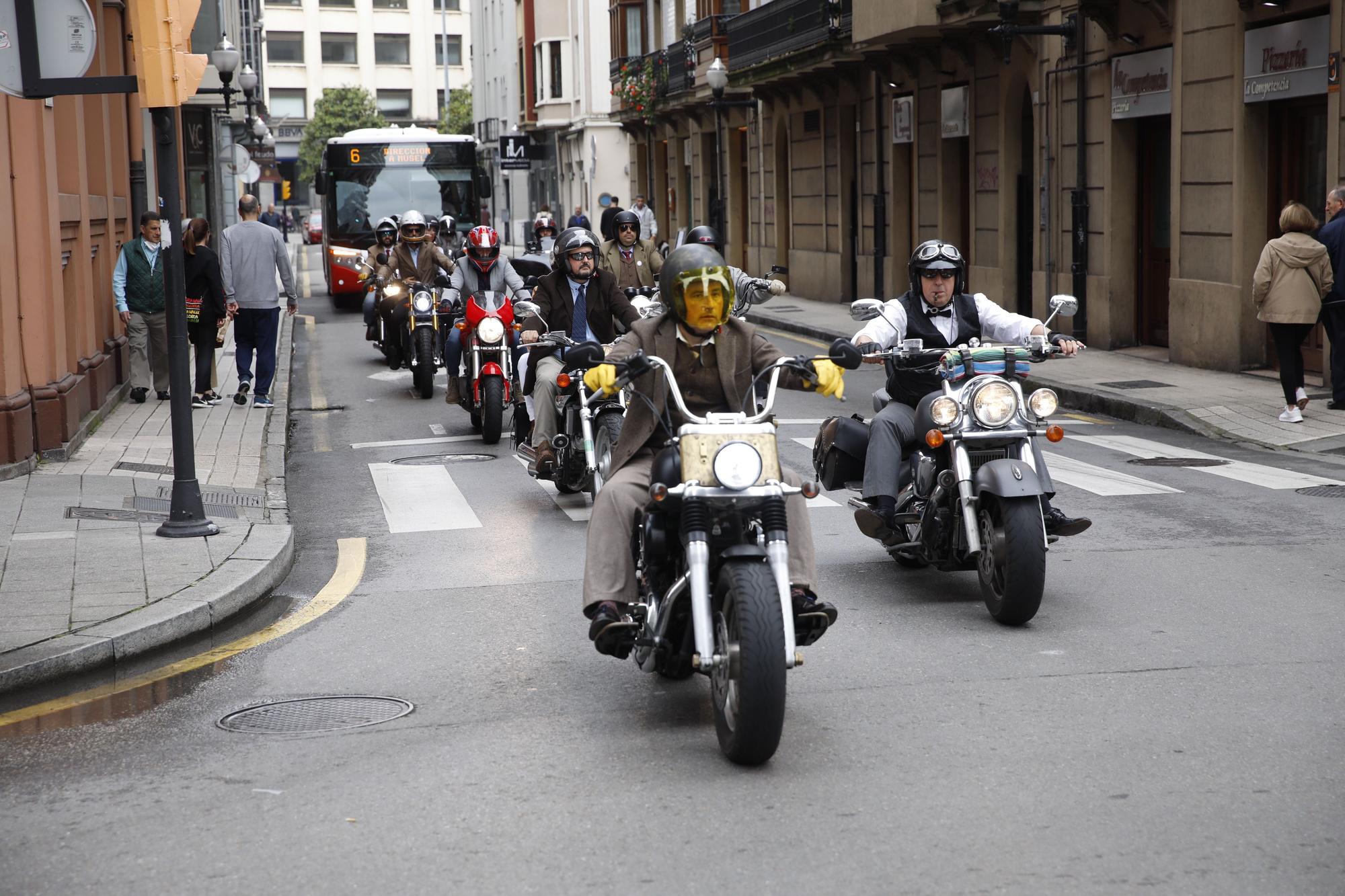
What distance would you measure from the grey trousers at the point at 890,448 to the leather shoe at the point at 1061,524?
396 millimetres

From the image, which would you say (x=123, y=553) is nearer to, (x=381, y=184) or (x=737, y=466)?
(x=737, y=466)

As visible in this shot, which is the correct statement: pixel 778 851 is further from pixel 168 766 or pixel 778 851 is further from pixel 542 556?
pixel 542 556

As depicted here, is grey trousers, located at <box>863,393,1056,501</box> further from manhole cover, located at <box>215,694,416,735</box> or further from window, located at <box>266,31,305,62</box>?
window, located at <box>266,31,305,62</box>

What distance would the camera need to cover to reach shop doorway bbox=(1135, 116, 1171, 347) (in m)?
19.4

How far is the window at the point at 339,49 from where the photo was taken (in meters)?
103

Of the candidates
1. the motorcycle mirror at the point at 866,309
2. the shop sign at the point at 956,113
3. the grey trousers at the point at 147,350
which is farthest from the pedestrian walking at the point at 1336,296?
the shop sign at the point at 956,113

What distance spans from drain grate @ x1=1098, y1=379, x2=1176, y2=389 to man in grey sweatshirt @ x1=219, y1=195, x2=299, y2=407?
7604mm

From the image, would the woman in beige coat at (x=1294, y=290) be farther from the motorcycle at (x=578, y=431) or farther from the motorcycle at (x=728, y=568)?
the motorcycle at (x=728, y=568)

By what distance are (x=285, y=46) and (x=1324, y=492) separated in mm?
99245

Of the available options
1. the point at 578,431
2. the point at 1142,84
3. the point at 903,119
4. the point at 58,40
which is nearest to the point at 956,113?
the point at 903,119

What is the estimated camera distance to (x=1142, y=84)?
18.9 meters

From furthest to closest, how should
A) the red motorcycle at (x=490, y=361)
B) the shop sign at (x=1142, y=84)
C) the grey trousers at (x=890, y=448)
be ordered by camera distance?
the shop sign at (x=1142, y=84), the red motorcycle at (x=490, y=361), the grey trousers at (x=890, y=448)

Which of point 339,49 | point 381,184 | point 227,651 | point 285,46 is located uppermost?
point 285,46

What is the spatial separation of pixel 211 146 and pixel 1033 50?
17973 mm
